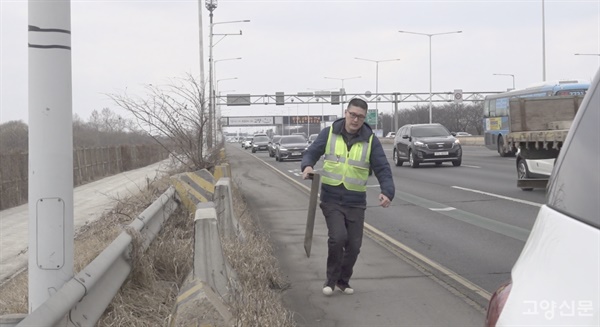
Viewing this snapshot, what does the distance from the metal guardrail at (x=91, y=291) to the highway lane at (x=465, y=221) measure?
375cm

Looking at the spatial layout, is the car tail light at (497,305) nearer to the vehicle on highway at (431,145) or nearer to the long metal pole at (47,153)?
the long metal pole at (47,153)

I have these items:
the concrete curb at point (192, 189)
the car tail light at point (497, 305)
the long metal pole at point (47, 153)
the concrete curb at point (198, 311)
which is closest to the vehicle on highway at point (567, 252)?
the car tail light at point (497, 305)

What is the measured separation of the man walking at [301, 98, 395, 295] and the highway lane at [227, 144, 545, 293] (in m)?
1.58

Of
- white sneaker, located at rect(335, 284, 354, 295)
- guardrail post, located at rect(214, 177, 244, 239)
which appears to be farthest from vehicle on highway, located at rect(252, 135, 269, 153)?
white sneaker, located at rect(335, 284, 354, 295)

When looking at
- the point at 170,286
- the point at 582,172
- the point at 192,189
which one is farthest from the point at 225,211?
the point at 582,172

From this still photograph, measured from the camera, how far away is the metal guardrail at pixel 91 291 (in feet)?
9.21

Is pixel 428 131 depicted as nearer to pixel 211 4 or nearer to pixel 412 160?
pixel 412 160

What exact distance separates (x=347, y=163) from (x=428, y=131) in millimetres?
21096

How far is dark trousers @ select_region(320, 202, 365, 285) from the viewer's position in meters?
6.26

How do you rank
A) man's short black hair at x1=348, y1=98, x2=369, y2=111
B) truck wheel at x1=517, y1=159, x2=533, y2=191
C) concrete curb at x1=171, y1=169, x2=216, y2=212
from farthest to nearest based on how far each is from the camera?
truck wheel at x1=517, y1=159, x2=533, y2=191, concrete curb at x1=171, y1=169, x2=216, y2=212, man's short black hair at x1=348, y1=98, x2=369, y2=111

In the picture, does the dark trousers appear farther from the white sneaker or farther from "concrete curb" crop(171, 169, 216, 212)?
"concrete curb" crop(171, 169, 216, 212)

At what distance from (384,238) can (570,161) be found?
8169mm

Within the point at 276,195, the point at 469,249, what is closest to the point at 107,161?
the point at 276,195

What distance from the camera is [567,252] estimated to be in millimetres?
1839
